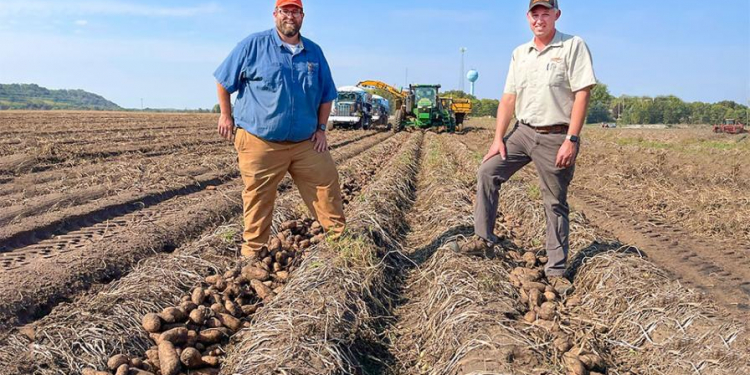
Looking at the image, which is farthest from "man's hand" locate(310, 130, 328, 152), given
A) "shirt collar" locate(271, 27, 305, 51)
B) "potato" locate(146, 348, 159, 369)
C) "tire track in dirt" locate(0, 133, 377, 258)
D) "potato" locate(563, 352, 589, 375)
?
"tire track in dirt" locate(0, 133, 377, 258)

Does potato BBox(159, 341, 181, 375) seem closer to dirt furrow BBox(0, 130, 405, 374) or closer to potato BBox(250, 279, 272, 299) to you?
dirt furrow BBox(0, 130, 405, 374)

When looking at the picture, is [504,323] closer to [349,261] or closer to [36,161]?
[349,261]

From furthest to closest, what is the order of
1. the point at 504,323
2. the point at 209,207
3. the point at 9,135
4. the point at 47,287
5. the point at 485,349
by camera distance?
the point at 9,135, the point at 209,207, the point at 47,287, the point at 504,323, the point at 485,349

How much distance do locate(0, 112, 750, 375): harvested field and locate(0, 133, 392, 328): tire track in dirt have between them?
2 centimetres

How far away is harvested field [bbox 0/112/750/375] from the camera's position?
9.12 feet

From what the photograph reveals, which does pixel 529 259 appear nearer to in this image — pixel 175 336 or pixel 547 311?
pixel 547 311

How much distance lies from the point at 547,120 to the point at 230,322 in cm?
248

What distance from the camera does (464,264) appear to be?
402 centimetres

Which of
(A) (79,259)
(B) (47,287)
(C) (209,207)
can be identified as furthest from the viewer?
(C) (209,207)

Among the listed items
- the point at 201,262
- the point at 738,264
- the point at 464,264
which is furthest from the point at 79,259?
the point at 738,264

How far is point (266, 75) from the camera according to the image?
390 cm

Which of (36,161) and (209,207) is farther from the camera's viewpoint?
(36,161)

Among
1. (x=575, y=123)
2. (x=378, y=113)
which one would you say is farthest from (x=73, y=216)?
(x=378, y=113)

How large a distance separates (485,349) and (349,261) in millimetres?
1546
